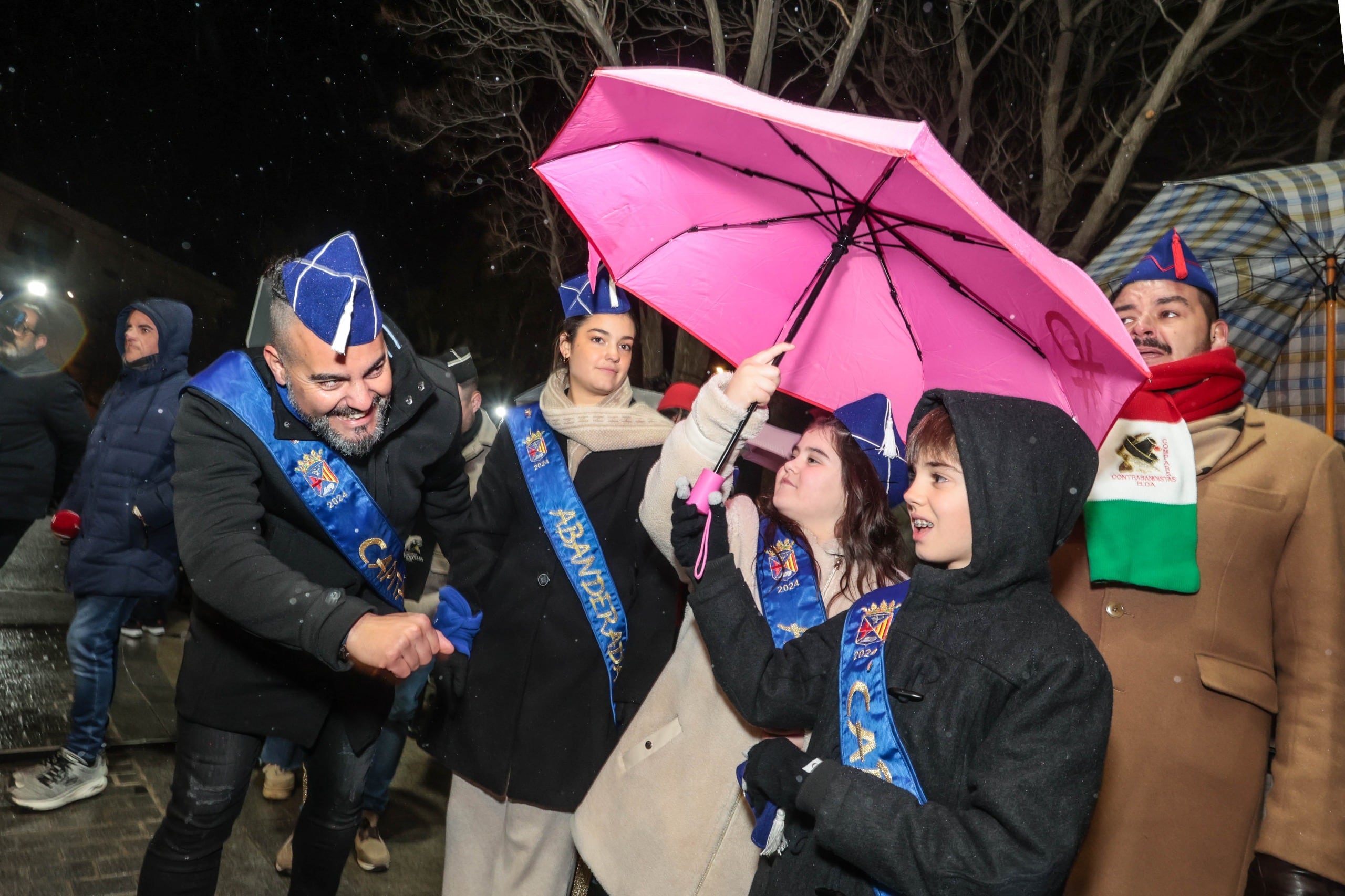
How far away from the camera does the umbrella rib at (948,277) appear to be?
8.50 ft

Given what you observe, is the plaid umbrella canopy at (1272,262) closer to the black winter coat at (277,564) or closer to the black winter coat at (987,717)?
the black winter coat at (987,717)

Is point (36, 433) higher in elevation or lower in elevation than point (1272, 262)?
lower

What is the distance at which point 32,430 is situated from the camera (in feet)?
16.5

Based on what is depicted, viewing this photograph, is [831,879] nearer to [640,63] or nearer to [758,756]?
[758,756]

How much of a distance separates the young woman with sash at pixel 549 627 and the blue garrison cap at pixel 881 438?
87 centimetres

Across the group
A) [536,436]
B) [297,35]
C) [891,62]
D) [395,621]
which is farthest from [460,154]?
[395,621]

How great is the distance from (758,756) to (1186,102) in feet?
40.5

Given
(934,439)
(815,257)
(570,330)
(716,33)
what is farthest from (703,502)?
(716,33)

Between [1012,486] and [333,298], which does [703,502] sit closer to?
[1012,486]

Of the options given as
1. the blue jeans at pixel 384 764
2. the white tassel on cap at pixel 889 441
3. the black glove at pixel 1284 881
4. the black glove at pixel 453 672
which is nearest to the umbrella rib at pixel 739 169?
the white tassel on cap at pixel 889 441

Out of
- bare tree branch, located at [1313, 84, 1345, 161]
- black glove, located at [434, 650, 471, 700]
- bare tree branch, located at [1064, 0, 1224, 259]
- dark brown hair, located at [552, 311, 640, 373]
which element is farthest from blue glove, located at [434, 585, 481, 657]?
bare tree branch, located at [1313, 84, 1345, 161]

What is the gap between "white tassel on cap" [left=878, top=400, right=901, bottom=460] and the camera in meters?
2.63

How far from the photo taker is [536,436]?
131 inches

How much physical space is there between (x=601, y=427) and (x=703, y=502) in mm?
1084
